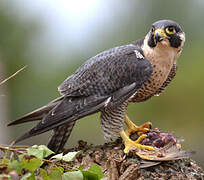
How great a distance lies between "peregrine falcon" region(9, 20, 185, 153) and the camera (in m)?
3.60

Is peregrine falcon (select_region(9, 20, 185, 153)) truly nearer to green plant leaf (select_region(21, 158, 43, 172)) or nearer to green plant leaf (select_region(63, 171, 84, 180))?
green plant leaf (select_region(63, 171, 84, 180))

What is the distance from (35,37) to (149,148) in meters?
12.1

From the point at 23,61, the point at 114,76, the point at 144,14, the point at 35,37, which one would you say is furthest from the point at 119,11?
the point at 114,76

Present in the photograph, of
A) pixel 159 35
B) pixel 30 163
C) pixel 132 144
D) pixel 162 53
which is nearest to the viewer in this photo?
pixel 30 163

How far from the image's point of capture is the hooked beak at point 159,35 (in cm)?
365

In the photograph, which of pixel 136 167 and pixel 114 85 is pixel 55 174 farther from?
pixel 114 85

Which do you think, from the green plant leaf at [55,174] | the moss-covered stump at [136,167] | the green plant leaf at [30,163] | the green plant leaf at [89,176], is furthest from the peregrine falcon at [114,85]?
the green plant leaf at [30,163]

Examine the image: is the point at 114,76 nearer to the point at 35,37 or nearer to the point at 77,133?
the point at 77,133

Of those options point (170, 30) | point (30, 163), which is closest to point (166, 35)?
point (170, 30)

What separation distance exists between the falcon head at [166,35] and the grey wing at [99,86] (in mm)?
229

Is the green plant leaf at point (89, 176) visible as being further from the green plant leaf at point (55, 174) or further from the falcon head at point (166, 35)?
the falcon head at point (166, 35)

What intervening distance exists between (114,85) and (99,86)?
149 mm

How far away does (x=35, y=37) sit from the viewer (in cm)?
1475

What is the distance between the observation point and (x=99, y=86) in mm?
3717
